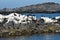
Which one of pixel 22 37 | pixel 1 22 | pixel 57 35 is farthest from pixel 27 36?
pixel 1 22

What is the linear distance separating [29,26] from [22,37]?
4.34 m

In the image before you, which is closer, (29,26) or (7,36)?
(7,36)

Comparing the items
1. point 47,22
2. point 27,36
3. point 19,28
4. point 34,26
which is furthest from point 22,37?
point 47,22

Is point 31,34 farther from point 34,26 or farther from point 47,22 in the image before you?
point 47,22

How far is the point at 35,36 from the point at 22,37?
162 cm

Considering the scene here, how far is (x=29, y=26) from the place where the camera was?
3158 centimetres

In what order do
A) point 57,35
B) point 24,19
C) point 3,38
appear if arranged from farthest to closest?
point 24,19, point 57,35, point 3,38

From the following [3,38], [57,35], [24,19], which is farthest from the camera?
[24,19]

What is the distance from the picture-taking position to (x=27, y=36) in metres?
28.0

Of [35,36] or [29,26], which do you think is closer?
[35,36]

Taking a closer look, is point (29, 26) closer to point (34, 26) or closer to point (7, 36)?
point (34, 26)

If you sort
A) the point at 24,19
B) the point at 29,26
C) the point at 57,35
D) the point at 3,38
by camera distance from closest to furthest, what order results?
1. the point at 3,38
2. the point at 57,35
3. the point at 29,26
4. the point at 24,19

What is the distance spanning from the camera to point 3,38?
26.8 metres

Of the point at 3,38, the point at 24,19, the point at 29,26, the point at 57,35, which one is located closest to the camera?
the point at 3,38
